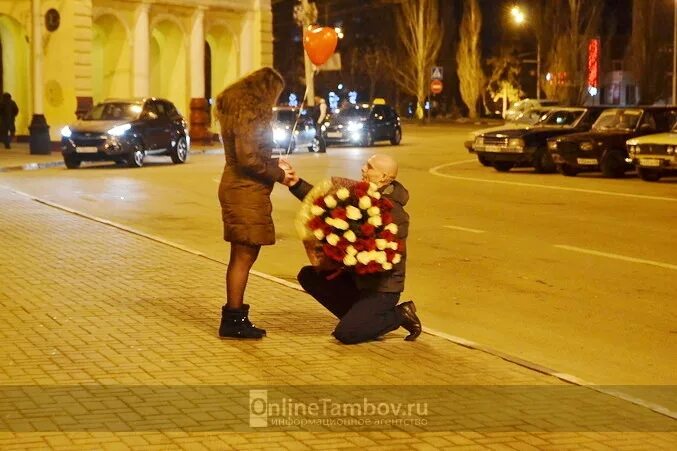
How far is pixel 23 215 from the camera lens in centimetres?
1831

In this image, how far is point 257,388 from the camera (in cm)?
760

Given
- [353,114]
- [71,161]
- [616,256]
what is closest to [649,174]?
[616,256]

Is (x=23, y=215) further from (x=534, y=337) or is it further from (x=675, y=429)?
(x=675, y=429)

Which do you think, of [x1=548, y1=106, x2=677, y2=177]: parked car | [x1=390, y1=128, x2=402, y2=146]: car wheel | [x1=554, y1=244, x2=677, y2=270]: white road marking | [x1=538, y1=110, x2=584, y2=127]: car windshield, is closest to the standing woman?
[x1=554, y1=244, x2=677, y2=270]: white road marking

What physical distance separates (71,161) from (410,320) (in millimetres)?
22252

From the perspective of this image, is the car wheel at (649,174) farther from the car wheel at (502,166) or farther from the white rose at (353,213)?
the white rose at (353,213)

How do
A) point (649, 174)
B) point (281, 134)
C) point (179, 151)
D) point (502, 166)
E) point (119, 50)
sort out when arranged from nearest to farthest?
point (649, 174) < point (502, 166) < point (179, 151) < point (281, 134) < point (119, 50)

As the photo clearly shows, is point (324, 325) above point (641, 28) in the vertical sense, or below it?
below

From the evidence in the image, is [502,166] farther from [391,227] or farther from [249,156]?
[249,156]

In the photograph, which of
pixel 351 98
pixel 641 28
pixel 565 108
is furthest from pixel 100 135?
pixel 351 98

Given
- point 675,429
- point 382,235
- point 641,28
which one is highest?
point 641,28

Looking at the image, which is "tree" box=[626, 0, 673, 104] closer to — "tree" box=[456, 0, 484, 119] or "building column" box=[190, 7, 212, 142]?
"tree" box=[456, 0, 484, 119]

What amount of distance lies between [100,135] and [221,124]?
21419mm

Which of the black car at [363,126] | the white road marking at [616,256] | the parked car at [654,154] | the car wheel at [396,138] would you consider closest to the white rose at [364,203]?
the white road marking at [616,256]
